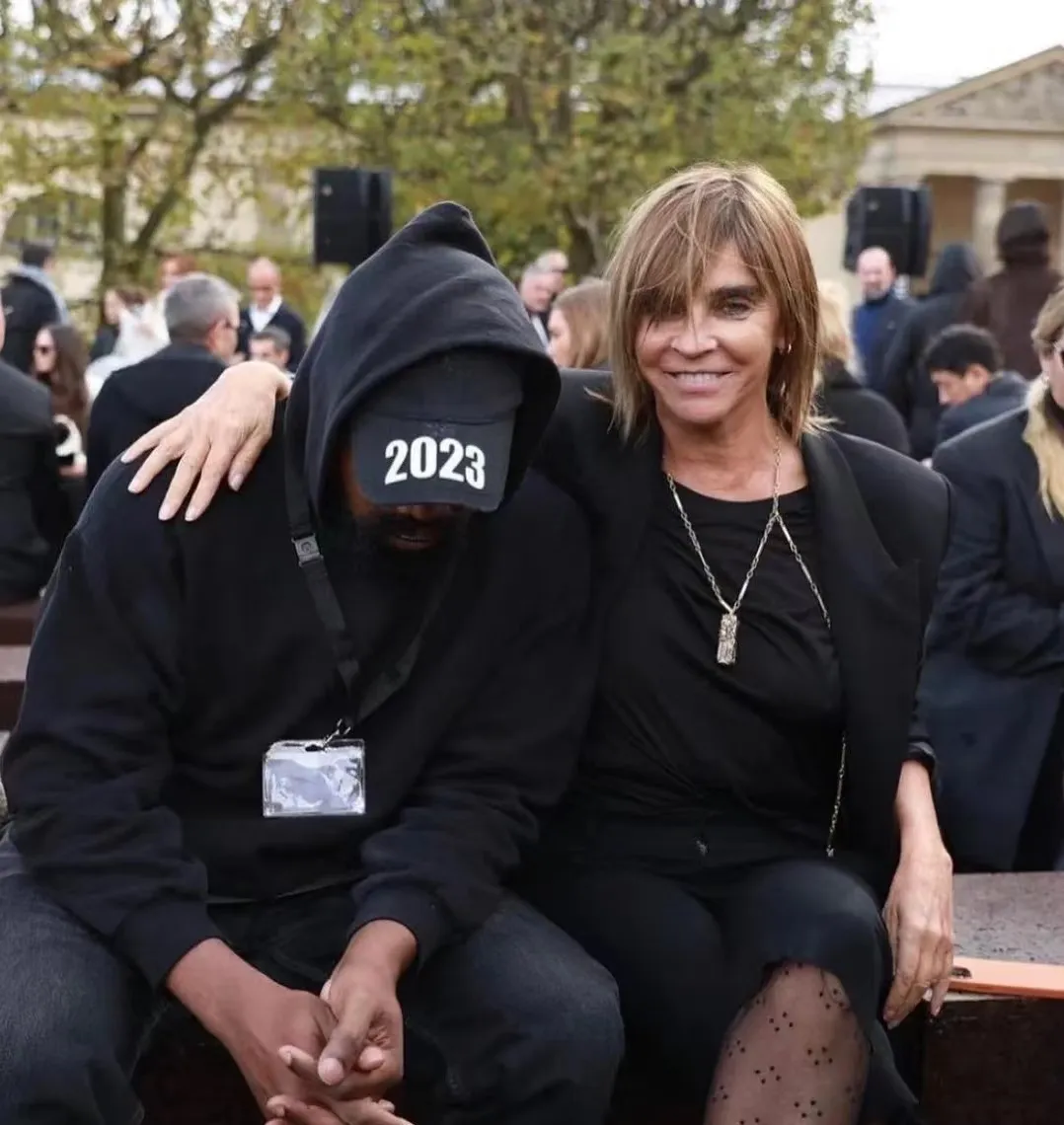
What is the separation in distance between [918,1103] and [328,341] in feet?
5.63

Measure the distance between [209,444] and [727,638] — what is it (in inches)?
34.5

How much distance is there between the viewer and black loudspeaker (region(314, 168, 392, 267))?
13.8 meters

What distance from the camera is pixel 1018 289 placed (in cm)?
995

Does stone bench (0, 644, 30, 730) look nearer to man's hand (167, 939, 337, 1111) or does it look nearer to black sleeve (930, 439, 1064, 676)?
black sleeve (930, 439, 1064, 676)

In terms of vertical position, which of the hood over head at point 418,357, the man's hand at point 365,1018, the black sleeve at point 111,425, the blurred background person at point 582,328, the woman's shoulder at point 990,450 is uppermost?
the hood over head at point 418,357

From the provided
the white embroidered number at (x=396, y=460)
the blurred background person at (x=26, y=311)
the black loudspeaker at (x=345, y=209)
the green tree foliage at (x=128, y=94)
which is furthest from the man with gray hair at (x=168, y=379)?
the green tree foliage at (x=128, y=94)

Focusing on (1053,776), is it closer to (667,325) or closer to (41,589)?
(667,325)

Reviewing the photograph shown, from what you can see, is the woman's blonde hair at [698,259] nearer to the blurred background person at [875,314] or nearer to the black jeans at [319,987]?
the black jeans at [319,987]

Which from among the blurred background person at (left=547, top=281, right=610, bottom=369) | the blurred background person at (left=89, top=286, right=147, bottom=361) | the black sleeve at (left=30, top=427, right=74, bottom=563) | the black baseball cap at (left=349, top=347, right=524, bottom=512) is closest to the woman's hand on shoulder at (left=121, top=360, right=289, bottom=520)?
the black baseball cap at (left=349, top=347, right=524, bottom=512)

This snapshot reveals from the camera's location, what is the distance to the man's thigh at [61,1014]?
2.58m

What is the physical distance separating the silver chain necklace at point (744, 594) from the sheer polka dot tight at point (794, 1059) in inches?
15.9

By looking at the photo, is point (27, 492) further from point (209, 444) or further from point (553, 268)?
point (553, 268)

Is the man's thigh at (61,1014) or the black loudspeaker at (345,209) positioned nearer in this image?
the man's thigh at (61,1014)

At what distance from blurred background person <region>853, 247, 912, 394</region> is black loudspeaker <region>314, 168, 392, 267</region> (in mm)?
3472
